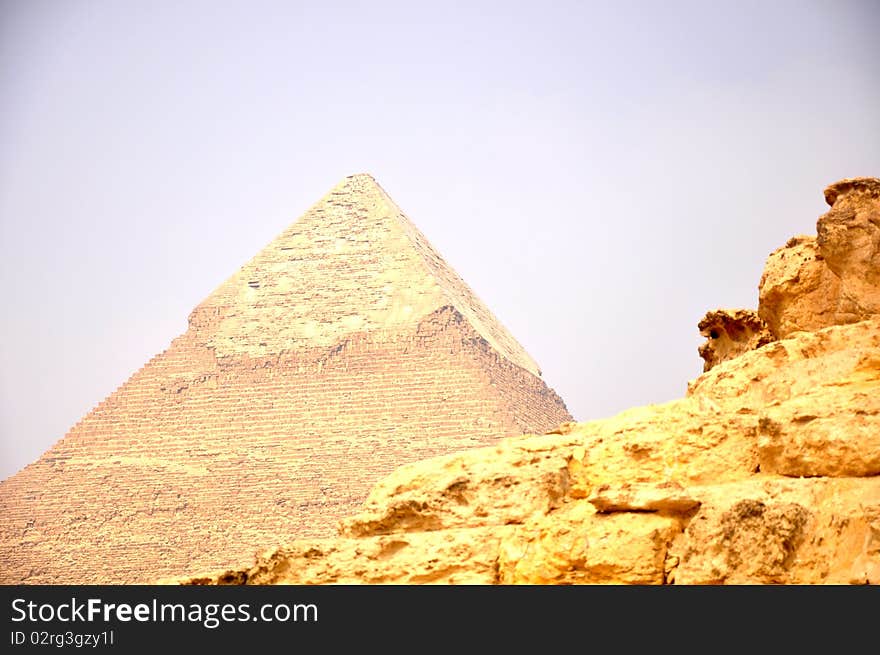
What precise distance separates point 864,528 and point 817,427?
2.13 ft

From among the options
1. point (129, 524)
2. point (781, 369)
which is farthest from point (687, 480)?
point (129, 524)

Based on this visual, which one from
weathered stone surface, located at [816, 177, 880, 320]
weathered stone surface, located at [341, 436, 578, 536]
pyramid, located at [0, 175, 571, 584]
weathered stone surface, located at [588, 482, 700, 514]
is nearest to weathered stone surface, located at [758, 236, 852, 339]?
weathered stone surface, located at [816, 177, 880, 320]

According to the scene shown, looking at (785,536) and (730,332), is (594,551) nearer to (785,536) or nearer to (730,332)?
(785,536)

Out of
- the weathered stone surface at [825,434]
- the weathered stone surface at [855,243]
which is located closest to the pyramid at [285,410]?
the weathered stone surface at [855,243]

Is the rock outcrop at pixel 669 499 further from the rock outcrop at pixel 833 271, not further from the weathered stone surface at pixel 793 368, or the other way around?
the rock outcrop at pixel 833 271

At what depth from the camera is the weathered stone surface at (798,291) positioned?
35.6ft

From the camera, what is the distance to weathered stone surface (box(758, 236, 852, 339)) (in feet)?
Answer: 35.6

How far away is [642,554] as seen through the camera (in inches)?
316

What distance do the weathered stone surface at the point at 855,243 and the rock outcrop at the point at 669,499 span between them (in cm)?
48

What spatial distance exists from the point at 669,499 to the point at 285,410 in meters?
148

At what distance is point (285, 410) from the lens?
511 feet

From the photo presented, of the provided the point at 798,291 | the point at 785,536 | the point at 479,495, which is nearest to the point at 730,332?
the point at 798,291

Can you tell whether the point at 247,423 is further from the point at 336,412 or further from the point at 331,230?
the point at 331,230
